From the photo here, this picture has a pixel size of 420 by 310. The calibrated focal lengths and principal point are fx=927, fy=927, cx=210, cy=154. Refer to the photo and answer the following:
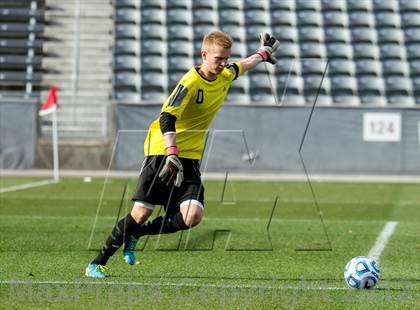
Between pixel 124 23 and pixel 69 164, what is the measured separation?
569 centimetres

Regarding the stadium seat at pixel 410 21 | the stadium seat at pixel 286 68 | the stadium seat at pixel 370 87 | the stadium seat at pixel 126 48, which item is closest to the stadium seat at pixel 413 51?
the stadium seat at pixel 410 21

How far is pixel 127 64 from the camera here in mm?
25469

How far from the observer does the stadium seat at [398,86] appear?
25422mm

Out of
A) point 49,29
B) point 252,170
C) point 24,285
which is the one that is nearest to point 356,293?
point 24,285

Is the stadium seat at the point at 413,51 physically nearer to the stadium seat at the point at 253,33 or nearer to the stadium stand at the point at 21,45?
the stadium seat at the point at 253,33

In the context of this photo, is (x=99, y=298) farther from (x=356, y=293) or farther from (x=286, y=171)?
(x=286, y=171)

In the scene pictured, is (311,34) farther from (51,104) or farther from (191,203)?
(191,203)

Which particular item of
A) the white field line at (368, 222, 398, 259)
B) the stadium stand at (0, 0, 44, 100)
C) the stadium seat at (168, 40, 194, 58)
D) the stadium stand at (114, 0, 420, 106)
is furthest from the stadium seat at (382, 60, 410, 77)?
the white field line at (368, 222, 398, 259)

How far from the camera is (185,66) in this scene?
25422 millimetres

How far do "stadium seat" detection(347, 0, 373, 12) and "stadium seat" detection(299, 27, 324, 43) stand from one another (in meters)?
1.39

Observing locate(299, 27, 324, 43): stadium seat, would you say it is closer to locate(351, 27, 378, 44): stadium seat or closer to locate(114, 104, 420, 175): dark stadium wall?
locate(351, 27, 378, 44): stadium seat

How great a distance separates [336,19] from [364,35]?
954 mm

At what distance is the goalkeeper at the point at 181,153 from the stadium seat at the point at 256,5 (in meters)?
19.9

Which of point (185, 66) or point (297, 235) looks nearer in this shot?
point (297, 235)
